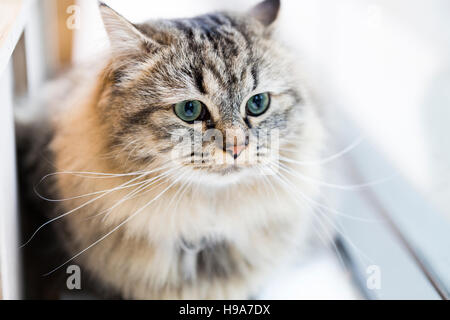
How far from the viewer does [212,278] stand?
101 centimetres

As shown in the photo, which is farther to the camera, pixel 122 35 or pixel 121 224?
pixel 121 224

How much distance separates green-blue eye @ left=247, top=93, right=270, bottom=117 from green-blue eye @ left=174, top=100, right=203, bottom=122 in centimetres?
10

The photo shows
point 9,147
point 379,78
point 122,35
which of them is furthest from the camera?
point 379,78

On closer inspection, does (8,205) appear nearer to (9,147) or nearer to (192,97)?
(9,147)

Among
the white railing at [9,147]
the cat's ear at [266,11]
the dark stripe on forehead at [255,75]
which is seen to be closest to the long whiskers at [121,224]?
the white railing at [9,147]

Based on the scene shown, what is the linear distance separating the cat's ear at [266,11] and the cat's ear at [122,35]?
0.24 m

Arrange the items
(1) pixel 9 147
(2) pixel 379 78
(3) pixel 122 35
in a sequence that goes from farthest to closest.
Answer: (2) pixel 379 78 → (1) pixel 9 147 → (3) pixel 122 35

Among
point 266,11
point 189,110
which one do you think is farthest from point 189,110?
point 266,11

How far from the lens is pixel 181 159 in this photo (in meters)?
0.84

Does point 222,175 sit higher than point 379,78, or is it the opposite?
point 379,78

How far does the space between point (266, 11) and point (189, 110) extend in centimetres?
28

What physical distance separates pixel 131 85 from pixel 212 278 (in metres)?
0.46
